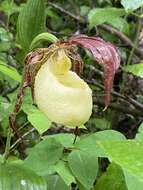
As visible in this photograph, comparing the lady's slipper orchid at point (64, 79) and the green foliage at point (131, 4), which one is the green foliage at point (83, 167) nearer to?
the lady's slipper orchid at point (64, 79)

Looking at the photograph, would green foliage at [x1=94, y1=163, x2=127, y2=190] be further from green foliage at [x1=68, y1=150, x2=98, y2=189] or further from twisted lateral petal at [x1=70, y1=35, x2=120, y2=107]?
twisted lateral petal at [x1=70, y1=35, x2=120, y2=107]

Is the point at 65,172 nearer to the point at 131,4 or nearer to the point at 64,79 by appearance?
the point at 64,79

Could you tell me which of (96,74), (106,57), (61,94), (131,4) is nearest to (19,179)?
(61,94)

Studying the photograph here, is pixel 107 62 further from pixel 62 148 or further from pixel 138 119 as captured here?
pixel 138 119

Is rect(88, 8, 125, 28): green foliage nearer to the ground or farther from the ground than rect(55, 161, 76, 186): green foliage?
farther from the ground

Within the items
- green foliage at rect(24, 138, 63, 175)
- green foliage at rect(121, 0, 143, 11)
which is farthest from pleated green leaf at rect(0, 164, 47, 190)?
green foliage at rect(121, 0, 143, 11)

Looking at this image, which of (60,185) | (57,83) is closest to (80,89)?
(57,83)
